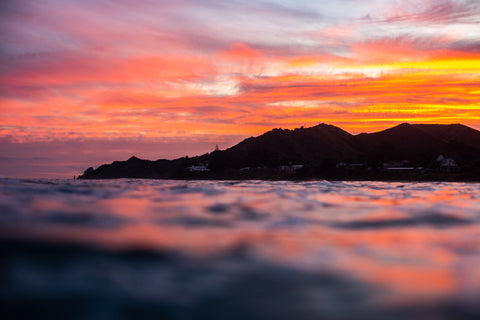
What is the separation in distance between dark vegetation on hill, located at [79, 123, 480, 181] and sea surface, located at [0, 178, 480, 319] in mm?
66398

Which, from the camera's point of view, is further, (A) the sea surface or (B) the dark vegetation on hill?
(B) the dark vegetation on hill

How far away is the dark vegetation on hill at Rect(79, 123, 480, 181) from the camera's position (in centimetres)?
7812

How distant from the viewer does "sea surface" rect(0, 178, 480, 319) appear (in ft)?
10.7

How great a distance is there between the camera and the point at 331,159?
98.1m

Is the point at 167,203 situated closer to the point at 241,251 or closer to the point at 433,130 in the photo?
the point at 241,251

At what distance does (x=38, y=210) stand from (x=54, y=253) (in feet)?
10.8

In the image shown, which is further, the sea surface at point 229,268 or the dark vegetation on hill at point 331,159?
the dark vegetation on hill at point 331,159

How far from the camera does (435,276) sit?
4.23 meters

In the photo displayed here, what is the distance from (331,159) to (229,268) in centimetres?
9626

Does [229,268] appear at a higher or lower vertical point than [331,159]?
lower

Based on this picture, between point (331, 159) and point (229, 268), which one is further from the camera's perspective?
point (331, 159)

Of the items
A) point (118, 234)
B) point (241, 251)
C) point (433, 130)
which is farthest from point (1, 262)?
point (433, 130)

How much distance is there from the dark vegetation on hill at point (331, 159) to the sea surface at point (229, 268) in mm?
66398

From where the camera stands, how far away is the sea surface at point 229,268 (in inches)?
128
